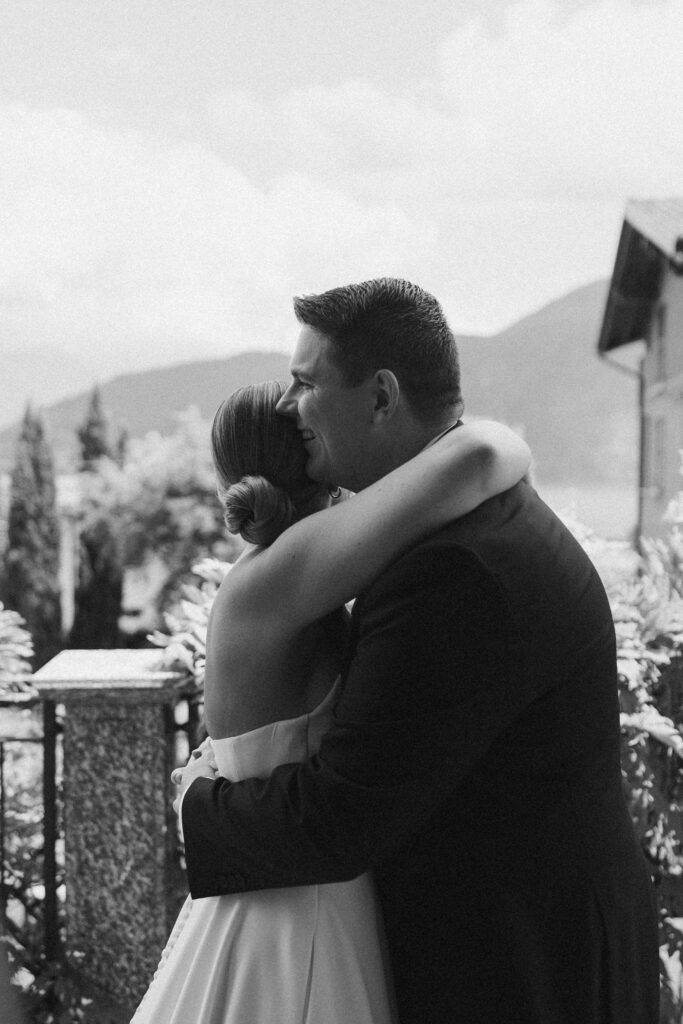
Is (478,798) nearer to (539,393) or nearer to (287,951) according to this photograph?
(287,951)

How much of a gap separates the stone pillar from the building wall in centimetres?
1402

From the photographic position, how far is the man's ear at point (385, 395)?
151 cm

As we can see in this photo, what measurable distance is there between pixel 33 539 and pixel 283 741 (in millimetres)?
29543

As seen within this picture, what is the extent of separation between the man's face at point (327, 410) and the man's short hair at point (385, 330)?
2cm

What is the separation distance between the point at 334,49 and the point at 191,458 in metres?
106

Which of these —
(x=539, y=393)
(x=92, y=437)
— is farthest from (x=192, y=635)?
(x=539, y=393)

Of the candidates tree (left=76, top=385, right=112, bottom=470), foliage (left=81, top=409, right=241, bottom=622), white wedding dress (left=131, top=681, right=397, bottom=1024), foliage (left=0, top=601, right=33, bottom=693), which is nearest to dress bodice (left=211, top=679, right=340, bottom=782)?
white wedding dress (left=131, top=681, right=397, bottom=1024)

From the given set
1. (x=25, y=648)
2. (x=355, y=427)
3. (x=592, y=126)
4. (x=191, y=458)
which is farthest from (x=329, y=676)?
(x=592, y=126)

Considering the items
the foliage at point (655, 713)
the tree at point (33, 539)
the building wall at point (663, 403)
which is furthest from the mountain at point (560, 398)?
the foliage at point (655, 713)

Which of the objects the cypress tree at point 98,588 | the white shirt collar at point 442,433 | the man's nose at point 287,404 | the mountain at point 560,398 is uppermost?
the mountain at point 560,398

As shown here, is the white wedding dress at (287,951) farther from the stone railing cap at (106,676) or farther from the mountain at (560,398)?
the mountain at (560,398)

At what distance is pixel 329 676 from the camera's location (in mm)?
1551

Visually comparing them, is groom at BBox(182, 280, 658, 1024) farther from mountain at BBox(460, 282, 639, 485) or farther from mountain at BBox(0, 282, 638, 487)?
mountain at BBox(0, 282, 638, 487)

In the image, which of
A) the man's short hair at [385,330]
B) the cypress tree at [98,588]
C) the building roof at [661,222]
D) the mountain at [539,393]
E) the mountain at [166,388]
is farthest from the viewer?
the mountain at [166,388]
